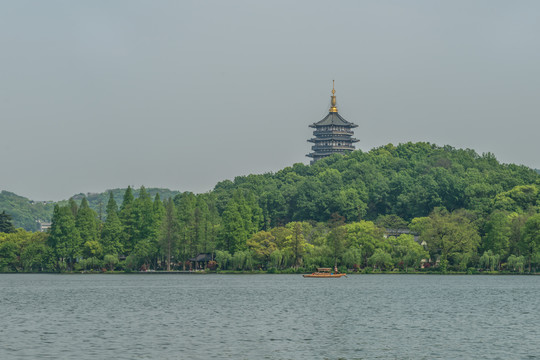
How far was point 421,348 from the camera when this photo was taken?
32.0 metres

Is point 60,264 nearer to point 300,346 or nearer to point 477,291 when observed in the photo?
point 477,291

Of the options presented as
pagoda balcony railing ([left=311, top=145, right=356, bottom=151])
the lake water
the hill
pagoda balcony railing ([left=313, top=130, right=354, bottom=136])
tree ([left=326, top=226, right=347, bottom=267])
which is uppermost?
pagoda balcony railing ([left=313, top=130, right=354, bottom=136])

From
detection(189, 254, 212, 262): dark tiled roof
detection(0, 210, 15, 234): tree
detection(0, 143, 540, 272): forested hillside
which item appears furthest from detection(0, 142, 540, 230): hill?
detection(0, 210, 15, 234): tree

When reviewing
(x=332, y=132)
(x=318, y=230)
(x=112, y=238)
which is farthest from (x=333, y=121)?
(x=112, y=238)

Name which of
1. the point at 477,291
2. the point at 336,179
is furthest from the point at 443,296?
the point at 336,179

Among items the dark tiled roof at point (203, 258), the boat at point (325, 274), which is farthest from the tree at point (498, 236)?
the dark tiled roof at point (203, 258)

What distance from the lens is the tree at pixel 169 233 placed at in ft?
322

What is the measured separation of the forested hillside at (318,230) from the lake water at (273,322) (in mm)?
21096

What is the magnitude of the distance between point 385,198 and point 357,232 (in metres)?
38.5

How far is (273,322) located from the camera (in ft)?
134

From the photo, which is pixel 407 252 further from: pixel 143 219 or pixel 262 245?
pixel 143 219

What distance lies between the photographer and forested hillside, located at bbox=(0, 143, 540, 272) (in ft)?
294

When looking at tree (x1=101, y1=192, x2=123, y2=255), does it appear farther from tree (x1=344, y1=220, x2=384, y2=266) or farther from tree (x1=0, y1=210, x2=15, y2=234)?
tree (x1=344, y1=220, x2=384, y2=266)

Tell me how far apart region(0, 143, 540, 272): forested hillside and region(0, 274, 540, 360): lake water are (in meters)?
21.1
